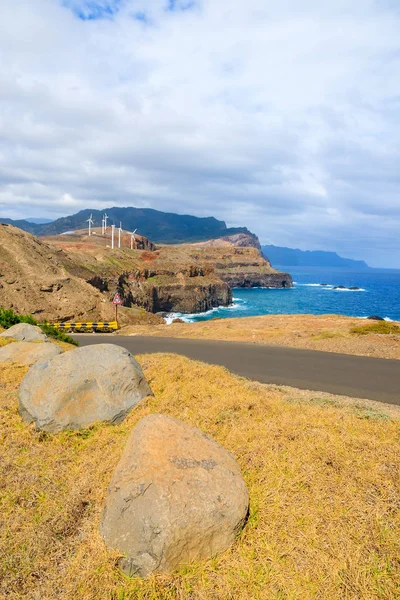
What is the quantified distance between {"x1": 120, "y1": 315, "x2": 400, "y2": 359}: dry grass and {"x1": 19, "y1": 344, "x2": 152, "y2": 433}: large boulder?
1479 cm

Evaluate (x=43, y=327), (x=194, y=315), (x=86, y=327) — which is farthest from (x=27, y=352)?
(x=194, y=315)

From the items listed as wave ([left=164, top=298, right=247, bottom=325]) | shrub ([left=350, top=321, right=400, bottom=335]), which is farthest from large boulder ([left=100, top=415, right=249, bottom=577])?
wave ([left=164, top=298, right=247, bottom=325])

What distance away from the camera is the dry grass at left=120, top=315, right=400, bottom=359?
2036 cm

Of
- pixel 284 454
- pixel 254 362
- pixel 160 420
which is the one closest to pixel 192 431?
pixel 160 420

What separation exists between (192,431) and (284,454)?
1926 millimetres

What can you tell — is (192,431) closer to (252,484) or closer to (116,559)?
(252,484)

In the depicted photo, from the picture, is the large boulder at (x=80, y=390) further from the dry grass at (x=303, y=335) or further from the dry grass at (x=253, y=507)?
the dry grass at (x=303, y=335)

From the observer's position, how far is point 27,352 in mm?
12977

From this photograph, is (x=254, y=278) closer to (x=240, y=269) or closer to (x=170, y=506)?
(x=240, y=269)

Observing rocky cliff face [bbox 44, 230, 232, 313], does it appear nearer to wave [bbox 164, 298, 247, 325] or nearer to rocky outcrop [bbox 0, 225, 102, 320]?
wave [bbox 164, 298, 247, 325]

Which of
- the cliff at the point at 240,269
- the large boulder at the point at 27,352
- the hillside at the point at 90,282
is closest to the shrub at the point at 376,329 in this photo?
the large boulder at the point at 27,352

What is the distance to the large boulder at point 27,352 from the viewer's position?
483 inches

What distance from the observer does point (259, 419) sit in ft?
27.5

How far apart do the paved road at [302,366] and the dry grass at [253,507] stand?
4.09 metres
